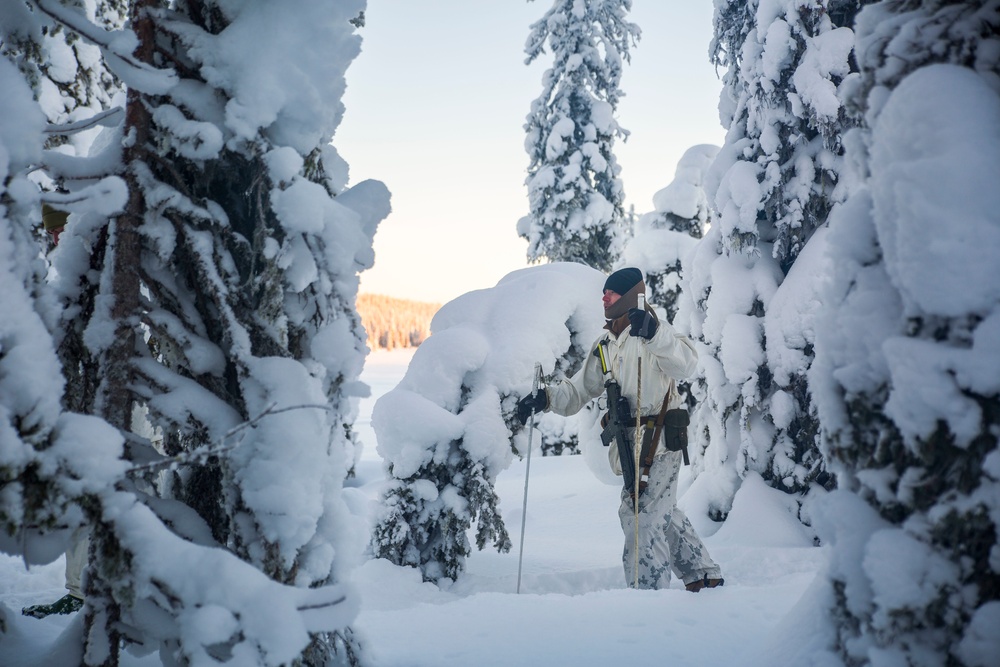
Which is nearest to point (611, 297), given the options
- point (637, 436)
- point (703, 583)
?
point (637, 436)

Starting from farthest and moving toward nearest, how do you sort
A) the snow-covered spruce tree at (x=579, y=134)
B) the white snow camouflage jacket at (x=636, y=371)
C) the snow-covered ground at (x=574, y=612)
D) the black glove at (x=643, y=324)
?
the snow-covered spruce tree at (x=579, y=134)
the white snow camouflage jacket at (x=636, y=371)
the black glove at (x=643, y=324)
the snow-covered ground at (x=574, y=612)

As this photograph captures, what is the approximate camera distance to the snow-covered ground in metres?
2.23

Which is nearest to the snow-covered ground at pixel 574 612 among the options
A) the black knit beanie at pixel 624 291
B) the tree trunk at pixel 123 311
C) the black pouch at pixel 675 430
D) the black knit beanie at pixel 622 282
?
the tree trunk at pixel 123 311

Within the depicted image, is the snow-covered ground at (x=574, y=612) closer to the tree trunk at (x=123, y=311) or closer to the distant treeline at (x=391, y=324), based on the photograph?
the tree trunk at (x=123, y=311)

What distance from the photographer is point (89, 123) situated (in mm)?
1854

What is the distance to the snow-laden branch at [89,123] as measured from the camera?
180cm

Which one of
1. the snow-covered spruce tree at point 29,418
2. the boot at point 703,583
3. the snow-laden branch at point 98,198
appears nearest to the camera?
the snow-covered spruce tree at point 29,418

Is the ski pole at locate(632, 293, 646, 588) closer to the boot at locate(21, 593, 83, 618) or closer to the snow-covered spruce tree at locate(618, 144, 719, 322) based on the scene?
the boot at locate(21, 593, 83, 618)

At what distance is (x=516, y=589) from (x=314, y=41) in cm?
508

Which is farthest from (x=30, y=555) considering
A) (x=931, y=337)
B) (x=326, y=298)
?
(x=931, y=337)

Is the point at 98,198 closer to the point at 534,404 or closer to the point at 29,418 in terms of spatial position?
the point at 29,418

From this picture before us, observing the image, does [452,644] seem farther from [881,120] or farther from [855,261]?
[881,120]

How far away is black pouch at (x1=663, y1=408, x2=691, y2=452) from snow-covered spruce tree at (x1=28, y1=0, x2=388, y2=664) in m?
3.16

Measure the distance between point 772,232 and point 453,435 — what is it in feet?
14.8
